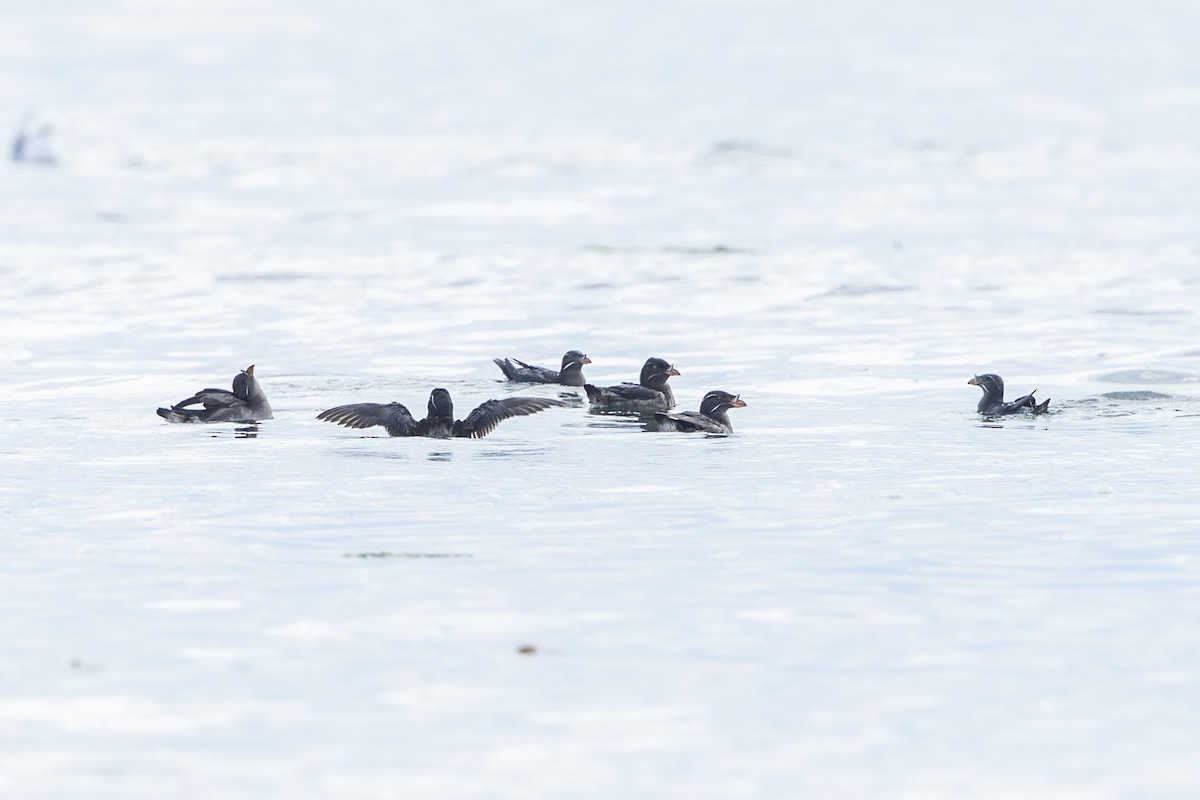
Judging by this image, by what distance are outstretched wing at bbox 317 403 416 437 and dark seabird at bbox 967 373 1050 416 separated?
5.60 meters

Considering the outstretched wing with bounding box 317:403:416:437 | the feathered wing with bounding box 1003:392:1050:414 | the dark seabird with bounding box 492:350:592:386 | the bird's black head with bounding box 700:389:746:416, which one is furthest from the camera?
the dark seabird with bounding box 492:350:592:386

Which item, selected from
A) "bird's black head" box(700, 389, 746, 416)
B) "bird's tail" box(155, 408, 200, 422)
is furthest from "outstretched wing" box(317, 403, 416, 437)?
"bird's black head" box(700, 389, 746, 416)

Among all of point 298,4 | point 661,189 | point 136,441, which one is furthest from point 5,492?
point 298,4

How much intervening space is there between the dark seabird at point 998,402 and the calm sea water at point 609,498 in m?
0.27

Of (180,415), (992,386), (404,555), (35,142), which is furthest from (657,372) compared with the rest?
(35,142)

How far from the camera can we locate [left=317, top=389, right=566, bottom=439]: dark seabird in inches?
649

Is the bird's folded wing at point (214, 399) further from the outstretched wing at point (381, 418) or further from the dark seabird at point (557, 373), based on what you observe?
the dark seabird at point (557, 373)

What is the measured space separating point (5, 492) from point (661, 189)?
113 feet

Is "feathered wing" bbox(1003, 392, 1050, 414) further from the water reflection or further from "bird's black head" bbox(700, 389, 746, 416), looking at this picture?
the water reflection

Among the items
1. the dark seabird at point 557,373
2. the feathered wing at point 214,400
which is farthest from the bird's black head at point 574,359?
the feathered wing at point 214,400

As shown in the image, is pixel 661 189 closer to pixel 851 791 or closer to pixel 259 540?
pixel 259 540

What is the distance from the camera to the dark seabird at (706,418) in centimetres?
1661

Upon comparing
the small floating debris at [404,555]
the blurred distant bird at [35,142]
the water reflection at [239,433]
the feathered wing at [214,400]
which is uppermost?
the blurred distant bird at [35,142]

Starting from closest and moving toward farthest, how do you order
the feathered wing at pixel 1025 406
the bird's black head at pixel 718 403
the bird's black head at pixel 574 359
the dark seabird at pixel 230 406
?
the bird's black head at pixel 718 403
the dark seabird at pixel 230 406
the feathered wing at pixel 1025 406
the bird's black head at pixel 574 359
